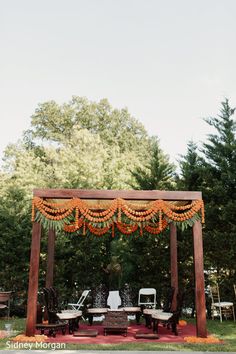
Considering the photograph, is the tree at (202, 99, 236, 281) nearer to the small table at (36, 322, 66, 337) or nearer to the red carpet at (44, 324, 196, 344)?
the red carpet at (44, 324, 196, 344)

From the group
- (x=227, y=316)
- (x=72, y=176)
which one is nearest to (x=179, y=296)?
(x=227, y=316)

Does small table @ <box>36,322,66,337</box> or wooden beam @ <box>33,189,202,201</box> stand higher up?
wooden beam @ <box>33,189,202,201</box>

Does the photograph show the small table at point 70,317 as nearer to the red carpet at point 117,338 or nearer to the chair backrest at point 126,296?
the red carpet at point 117,338

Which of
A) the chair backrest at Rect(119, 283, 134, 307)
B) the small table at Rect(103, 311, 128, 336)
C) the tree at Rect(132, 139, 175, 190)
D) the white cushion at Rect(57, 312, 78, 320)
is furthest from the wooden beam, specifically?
the chair backrest at Rect(119, 283, 134, 307)

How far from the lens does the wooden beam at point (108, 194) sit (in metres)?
8.16

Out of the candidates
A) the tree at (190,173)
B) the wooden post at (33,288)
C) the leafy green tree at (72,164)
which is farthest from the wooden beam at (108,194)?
the tree at (190,173)

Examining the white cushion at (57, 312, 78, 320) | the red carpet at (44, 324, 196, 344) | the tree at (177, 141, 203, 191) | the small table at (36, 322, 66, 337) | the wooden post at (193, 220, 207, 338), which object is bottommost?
the red carpet at (44, 324, 196, 344)

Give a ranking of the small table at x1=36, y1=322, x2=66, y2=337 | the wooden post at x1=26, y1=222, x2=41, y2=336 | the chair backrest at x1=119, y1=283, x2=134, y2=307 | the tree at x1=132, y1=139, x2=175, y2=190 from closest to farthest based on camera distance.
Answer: the wooden post at x1=26, y1=222, x2=41, y2=336, the small table at x1=36, y1=322, x2=66, y2=337, the chair backrest at x1=119, y1=283, x2=134, y2=307, the tree at x1=132, y1=139, x2=175, y2=190

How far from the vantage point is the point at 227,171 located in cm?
1213

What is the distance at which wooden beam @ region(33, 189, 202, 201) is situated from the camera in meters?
8.16

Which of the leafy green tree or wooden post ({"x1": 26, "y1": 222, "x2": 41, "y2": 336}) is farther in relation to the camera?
the leafy green tree

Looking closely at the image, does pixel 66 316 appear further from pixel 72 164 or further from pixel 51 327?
pixel 72 164

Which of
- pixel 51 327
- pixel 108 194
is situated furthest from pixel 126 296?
pixel 108 194

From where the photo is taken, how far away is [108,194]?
821cm
